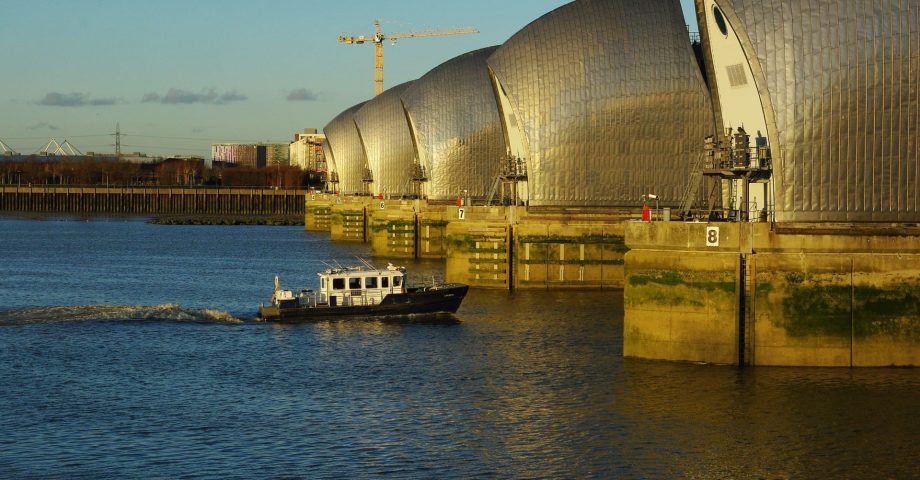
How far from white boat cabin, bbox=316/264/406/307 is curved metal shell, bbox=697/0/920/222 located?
816 inches

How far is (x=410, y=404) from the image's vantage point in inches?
1496

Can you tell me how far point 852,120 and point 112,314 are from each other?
105 ft

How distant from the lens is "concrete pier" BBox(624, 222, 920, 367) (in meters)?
39.5

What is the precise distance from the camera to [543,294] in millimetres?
68875

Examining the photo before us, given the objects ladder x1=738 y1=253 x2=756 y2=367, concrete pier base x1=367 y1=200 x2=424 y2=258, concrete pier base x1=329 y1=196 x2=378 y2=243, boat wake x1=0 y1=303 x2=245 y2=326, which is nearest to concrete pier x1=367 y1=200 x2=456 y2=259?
concrete pier base x1=367 y1=200 x2=424 y2=258

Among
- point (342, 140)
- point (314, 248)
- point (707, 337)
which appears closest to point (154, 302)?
point (707, 337)

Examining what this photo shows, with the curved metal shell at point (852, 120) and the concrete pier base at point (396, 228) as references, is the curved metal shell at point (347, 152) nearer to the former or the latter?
the concrete pier base at point (396, 228)

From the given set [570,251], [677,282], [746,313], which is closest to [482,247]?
[570,251]

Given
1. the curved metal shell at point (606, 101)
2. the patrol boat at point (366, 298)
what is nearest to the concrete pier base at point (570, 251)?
the curved metal shell at point (606, 101)

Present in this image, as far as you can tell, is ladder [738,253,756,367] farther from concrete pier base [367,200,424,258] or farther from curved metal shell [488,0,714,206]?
concrete pier base [367,200,424,258]

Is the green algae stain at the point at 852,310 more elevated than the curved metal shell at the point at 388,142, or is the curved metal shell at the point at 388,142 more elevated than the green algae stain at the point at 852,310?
the curved metal shell at the point at 388,142

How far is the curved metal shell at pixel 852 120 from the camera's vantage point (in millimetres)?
42844

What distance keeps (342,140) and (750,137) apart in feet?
397

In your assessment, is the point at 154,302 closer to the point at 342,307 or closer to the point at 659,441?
the point at 342,307
